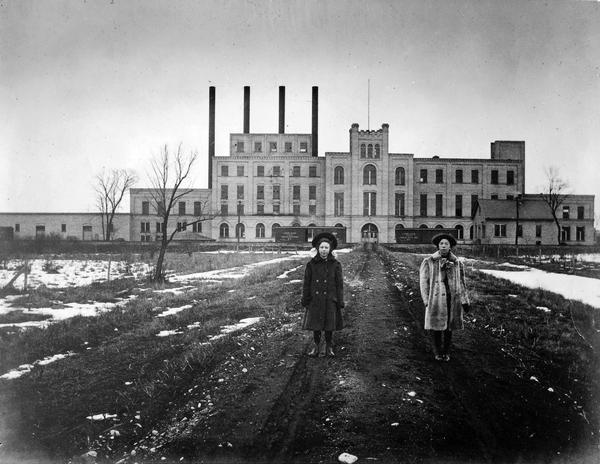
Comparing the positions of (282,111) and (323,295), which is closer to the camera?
(323,295)

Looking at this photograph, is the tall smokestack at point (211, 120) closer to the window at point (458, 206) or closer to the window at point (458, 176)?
the window at point (458, 176)

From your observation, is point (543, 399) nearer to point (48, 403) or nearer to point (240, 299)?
point (48, 403)

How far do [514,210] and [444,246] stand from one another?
1892 inches

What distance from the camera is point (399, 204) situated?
52469 millimetres

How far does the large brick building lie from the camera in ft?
170

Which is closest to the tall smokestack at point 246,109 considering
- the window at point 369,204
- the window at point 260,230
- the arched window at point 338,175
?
the window at point 260,230

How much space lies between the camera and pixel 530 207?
4784 centimetres

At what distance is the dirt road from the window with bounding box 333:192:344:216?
152 ft

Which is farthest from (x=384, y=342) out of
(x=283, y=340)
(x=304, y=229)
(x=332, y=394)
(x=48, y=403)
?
(x=304, y=229)

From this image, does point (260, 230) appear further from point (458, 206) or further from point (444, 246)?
point (444, 246)

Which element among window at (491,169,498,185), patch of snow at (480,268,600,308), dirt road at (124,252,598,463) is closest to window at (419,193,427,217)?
window at (491,169,498,185)

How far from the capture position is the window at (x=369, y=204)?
5159cm

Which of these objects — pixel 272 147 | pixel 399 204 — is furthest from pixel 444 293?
pixel 272 147

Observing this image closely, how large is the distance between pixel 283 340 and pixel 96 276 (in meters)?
12.8
